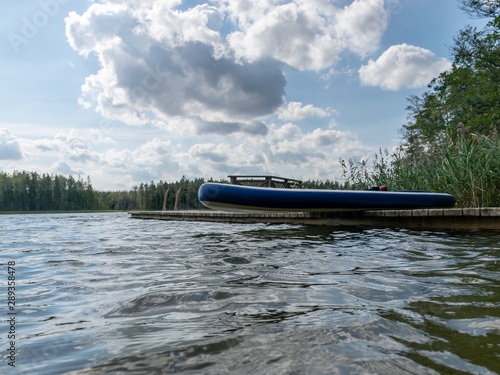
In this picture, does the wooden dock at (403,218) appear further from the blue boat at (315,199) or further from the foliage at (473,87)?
the foliage at (473,87)

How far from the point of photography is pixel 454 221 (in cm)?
551

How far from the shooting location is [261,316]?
1.67 m

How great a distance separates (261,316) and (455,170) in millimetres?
6197

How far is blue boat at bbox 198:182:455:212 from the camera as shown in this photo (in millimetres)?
6352

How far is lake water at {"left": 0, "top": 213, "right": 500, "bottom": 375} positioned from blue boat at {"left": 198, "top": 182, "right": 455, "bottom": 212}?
3045 mm

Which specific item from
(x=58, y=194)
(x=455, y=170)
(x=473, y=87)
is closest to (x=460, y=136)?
(x=455, y=170)

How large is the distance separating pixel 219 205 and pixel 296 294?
15.6ft

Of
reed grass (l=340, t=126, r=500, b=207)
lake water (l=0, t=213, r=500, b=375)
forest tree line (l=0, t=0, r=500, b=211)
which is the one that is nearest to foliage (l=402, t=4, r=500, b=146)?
forest tree line (l=0, t=0, r=500, b=211)

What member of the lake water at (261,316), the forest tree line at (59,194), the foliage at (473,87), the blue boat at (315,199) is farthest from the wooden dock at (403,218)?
the forest tree line at (59,194)

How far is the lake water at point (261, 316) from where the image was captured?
1.20 m

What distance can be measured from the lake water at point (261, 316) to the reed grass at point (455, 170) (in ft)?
11.1

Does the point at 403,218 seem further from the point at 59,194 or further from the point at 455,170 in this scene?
the point at 59,194

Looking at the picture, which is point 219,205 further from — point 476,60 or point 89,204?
point 89,204

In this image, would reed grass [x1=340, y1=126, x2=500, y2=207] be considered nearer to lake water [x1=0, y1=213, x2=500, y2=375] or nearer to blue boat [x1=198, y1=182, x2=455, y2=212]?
blue boat [x1=198, y1=182, x2=455, y2=212]
